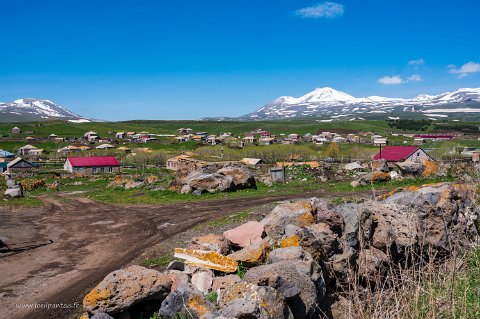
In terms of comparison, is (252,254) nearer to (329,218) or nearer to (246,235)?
(246,235)

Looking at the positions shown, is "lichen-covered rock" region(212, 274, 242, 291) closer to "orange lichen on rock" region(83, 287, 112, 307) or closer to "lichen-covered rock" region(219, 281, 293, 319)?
"lichen-covered rock" region(219, 281, 293, 319)

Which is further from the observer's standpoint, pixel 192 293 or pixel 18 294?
pixel 18 294

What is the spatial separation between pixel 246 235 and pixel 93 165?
6572 cm

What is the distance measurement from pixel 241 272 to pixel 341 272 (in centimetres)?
307

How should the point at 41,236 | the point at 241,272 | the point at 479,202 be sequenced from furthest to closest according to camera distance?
the point at 41,236 < the point at 479,202 < the point at 241,272

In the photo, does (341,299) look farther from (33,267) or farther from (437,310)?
(33,267)

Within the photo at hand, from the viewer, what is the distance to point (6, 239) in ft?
61.3

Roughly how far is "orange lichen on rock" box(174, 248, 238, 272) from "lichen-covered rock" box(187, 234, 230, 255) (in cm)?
114

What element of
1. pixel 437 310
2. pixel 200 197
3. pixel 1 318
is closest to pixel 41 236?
pixel 1 318

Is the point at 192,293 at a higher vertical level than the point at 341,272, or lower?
higher

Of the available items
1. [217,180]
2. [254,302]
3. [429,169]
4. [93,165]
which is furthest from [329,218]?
[93,165]

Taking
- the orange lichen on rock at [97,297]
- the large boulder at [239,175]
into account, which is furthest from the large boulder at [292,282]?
the large boulder at [239,175]

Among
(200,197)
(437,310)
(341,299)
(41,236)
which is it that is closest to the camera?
(437,310)

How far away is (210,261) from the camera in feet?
34.4
